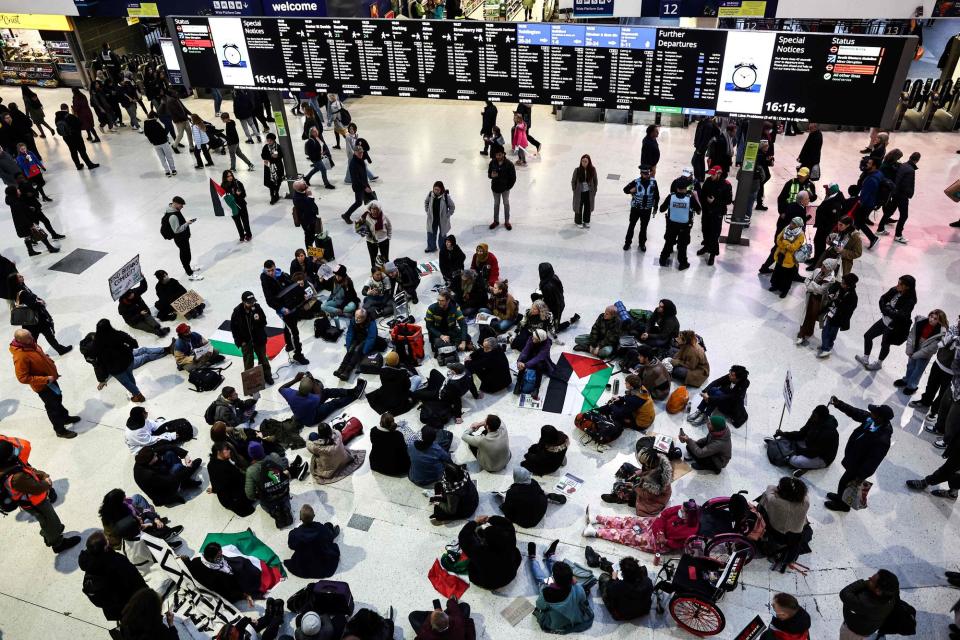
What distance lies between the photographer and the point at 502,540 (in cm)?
729

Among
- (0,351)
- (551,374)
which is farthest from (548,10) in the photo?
(0,351)

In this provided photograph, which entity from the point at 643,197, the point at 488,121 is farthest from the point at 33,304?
the point at 488,121

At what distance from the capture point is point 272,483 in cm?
815

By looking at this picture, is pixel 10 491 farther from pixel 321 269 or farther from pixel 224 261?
pixel 224 261

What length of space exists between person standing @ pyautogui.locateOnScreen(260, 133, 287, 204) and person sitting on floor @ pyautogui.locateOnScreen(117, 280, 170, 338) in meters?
5.04

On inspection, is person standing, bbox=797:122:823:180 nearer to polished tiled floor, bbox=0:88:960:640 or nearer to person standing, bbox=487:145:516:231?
polished tiled floor, bbox=0:88:960:640

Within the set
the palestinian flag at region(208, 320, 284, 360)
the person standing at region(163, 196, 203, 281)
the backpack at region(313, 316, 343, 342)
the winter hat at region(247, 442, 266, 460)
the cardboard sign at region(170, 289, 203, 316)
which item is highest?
the person standing at region(163, 196, 203, 281)

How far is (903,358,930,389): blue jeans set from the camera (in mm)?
9922

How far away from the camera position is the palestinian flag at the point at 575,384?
10.2 m

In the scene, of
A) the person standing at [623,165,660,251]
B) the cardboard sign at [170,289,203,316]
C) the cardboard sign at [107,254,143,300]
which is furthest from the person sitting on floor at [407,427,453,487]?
the person standing at [623,165,660,251]

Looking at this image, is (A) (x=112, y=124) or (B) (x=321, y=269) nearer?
(B) (x=321, y=269)

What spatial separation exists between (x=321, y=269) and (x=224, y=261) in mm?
3041

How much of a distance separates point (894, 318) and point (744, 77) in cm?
464

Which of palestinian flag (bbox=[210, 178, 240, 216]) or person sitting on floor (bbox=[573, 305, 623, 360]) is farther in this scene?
palestinian flag (bbox=[210, 178, 240, 216])
